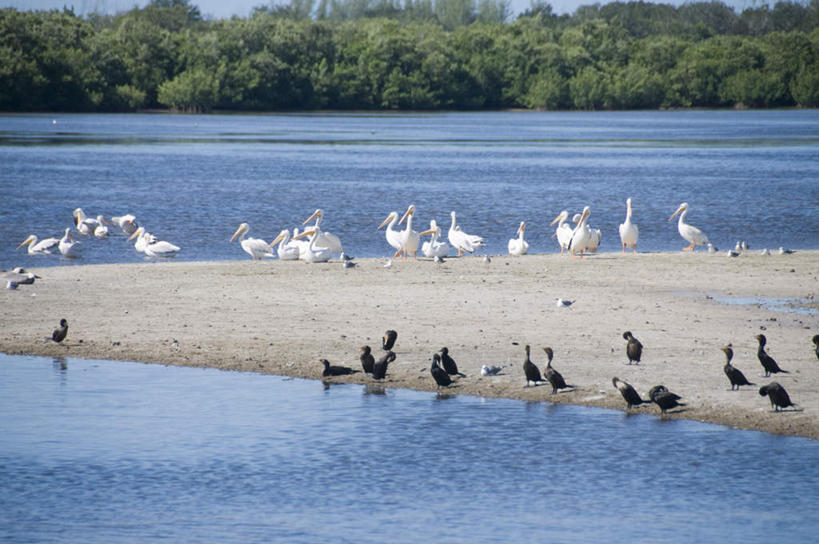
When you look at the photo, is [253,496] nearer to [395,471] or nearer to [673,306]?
[395,471]

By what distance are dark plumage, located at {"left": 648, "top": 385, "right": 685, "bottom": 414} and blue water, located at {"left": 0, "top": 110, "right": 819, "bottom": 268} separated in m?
13.0

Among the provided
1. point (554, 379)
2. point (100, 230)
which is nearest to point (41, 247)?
point (100, 230)

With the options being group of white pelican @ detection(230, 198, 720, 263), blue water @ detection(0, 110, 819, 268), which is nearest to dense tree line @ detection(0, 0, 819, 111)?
blue water @ detection(0, 110, 819, 268)

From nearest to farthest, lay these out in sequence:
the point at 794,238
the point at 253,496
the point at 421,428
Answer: the point at 253,496 < the point at 421,428 < the point at 794,238

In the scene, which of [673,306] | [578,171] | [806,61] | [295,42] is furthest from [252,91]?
[673,306]

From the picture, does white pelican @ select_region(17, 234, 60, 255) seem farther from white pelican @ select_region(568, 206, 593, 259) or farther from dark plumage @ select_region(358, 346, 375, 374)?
dark plumage @ select_region(358, 346, 375, 374)

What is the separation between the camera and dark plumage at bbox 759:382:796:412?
1016 cm

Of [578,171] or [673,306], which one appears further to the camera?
[578,171]

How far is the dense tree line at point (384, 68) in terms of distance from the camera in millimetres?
101812

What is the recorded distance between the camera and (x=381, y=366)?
11703 mm

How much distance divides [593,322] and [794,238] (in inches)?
550

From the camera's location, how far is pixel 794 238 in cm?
2650

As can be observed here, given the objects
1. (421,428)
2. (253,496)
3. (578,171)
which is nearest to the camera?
(253,496)

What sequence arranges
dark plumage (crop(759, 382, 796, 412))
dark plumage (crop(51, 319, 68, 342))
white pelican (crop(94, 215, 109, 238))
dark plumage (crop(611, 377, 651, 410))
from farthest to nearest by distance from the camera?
white pelican (crop(94, 215, 109, 238)) < dark plumage (crop(51, 319, 68, 342)) < dark plumage (crop(611, 377, 651, 410)) < dark plumage (crop(759, 382, 796, 412))
